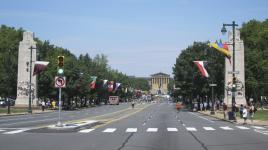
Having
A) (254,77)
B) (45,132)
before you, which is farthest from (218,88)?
(45,132)

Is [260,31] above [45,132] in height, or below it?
above

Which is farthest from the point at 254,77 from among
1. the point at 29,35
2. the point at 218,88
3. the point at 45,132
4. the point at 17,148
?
the point at 17,148

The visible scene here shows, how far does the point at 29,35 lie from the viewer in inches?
3703

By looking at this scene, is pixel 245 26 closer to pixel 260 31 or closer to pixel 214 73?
pixel 260 31

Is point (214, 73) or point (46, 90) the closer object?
point (214, 73)

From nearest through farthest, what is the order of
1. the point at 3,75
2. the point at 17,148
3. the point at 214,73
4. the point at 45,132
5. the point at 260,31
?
the point at 17,148 < the point at 45,132 < the point at 214,73 < the point at 3,75 < the point at 260,31

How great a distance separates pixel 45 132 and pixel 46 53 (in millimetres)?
85833

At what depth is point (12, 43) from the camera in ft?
360

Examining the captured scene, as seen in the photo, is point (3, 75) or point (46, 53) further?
point (46, 53)

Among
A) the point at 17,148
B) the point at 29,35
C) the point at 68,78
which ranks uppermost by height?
the point at 29,35

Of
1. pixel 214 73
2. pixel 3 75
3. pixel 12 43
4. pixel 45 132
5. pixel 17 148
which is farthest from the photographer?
pixel 12 43

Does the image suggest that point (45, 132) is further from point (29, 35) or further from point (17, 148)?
point (29, 35)

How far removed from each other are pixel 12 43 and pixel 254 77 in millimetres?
49642

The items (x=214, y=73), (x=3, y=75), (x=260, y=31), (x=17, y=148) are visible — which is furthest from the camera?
(x=260, y=31)
